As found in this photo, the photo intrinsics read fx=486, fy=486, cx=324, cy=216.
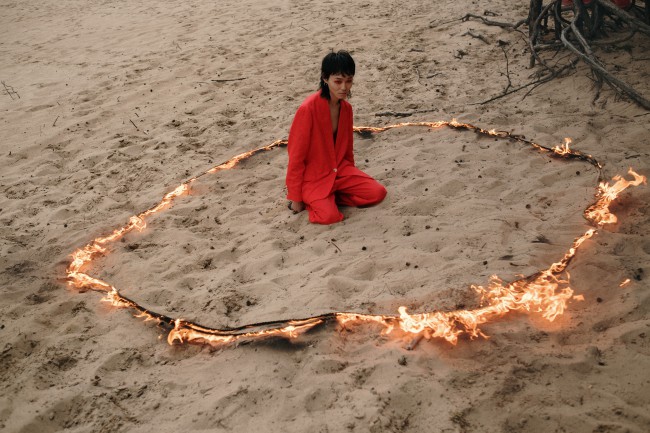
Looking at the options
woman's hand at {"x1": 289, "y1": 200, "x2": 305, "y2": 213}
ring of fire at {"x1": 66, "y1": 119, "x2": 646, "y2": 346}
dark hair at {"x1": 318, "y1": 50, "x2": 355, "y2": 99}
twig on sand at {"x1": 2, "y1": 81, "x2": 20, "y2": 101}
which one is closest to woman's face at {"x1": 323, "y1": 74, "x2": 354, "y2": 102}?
dark hair at {"x1": 318, "y1": 50, "x2": 355, "y2": 99}

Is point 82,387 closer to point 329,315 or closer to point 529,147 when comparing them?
point 329,315

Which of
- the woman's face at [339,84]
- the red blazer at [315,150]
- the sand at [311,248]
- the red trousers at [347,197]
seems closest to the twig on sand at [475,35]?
the sand at [311,248]

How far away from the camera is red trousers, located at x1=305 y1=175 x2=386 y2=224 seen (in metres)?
3.54

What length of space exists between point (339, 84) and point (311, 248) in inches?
43.7

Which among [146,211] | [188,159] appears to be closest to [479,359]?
[146,211]

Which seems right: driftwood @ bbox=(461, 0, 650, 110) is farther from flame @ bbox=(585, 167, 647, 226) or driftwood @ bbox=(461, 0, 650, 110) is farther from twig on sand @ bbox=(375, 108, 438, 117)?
flame @ bbox=(585, 167, 647, 226)

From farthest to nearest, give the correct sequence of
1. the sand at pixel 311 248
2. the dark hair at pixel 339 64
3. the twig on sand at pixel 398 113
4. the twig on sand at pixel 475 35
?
the twig on sand at pixel 475 35 → the twig on sand at pixel 398 113 → the dark hair at pixel 339 64 → the sand at pixel 311 248

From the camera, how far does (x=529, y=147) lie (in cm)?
409

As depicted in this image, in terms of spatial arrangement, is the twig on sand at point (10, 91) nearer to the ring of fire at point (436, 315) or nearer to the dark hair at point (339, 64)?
the ring of fire at point (436, 315)

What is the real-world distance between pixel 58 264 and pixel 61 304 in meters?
0.49

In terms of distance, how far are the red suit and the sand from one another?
13cm

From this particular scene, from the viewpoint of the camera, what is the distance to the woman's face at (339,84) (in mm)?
3196

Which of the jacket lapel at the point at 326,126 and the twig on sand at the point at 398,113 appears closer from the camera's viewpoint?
the jacket lapel at the point at 326,126

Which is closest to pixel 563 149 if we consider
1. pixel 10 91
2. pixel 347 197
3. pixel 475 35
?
pixel 347 197
